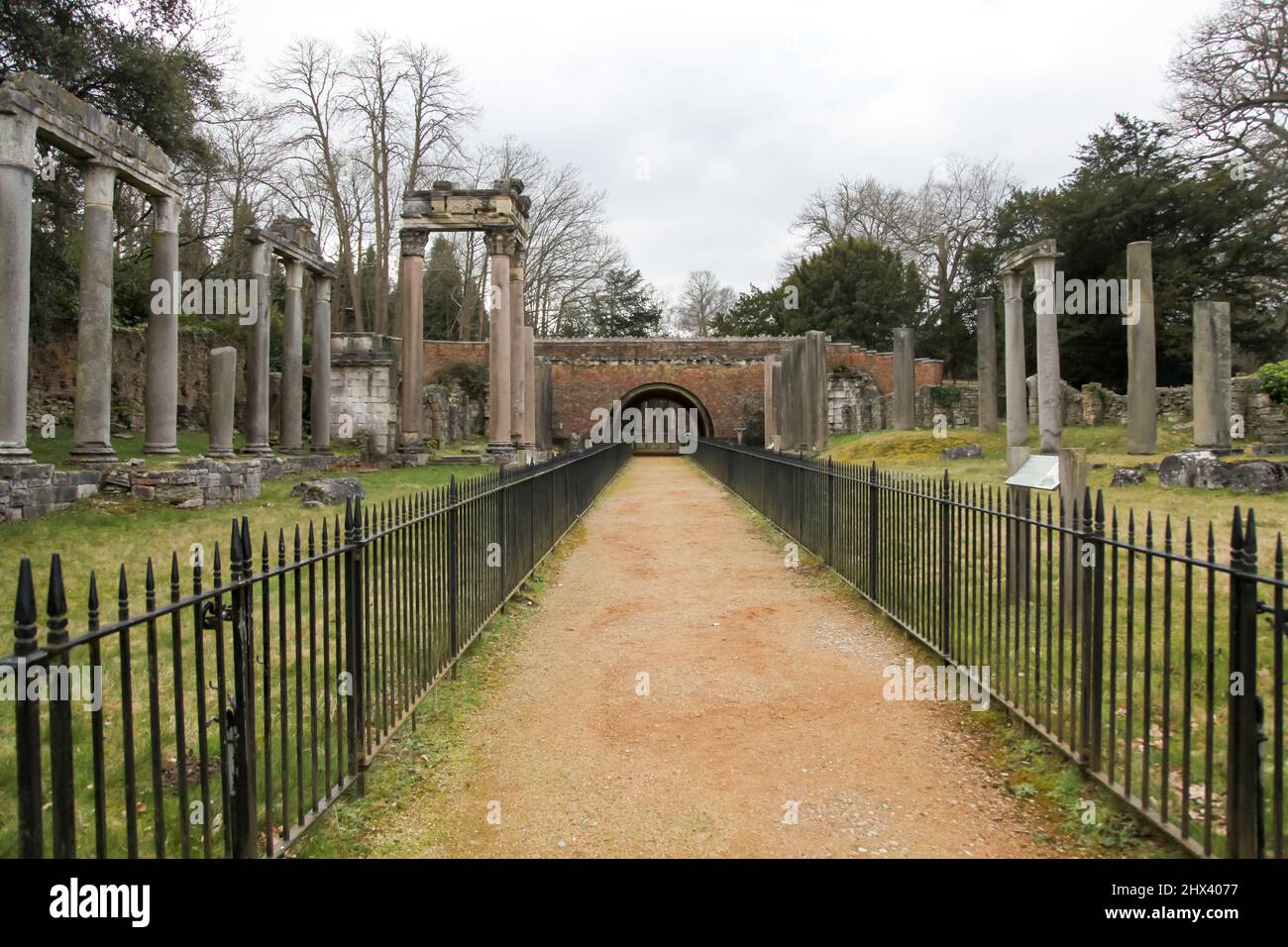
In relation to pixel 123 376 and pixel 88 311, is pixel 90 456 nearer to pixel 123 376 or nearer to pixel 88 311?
pixel 88 311

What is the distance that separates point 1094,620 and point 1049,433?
13.5 meters

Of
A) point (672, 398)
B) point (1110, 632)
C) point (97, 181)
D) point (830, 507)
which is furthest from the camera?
point (672, 398)

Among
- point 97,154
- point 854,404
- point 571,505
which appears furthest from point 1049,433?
point 854,404

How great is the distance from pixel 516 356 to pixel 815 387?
321 inches

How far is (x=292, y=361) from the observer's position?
68.0 ft

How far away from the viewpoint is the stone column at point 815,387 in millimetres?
23250

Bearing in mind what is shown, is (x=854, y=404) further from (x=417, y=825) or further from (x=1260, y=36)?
(x=417, y=825)

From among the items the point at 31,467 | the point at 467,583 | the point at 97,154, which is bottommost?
the point at 467,583

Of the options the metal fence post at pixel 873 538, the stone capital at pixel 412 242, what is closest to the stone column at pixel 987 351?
the stone capital at pixel 412 242

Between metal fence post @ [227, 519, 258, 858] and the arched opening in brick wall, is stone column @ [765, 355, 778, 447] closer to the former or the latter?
the arched opening in brick wall

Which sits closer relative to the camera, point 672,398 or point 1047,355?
point 1047,355

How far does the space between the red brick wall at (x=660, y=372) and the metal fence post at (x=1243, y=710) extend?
1476 inches

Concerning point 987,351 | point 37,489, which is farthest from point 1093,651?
point 987,351
